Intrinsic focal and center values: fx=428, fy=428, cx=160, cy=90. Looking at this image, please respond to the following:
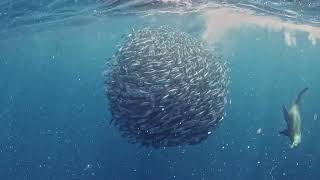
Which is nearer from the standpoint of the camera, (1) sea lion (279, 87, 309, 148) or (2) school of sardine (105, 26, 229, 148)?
(2) school of sardine (105, 26, 229, 148)

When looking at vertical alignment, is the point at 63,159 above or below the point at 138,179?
below

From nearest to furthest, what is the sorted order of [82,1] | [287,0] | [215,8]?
[287,0], [82,1], [215,8]

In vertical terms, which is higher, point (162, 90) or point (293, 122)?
point (162, 90)

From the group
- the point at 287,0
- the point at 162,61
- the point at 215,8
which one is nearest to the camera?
the point at 162,61

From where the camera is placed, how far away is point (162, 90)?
1011 centimetres

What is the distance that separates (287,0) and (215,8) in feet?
19.6

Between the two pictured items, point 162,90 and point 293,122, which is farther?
point 293,122

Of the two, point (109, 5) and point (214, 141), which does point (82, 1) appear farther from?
point (214, 141)

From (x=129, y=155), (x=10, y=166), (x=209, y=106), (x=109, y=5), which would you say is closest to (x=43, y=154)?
(x=10, y=166)

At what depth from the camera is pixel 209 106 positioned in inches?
433

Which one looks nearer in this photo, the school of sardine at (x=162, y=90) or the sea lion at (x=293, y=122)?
the school of sardine at (x=162, y=90)

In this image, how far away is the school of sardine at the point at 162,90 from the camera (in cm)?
1015

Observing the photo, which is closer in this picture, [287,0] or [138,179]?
[287,0]

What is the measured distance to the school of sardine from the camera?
10.1 meters
